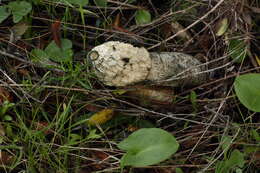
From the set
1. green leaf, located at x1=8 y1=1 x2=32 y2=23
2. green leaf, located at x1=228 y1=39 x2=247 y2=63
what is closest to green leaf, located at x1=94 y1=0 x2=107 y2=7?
green leaf, located at x1=8 y1=1 x2=32 y2=23

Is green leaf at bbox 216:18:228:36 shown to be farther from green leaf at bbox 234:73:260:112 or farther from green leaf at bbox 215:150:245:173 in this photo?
green leaf at bbox 215:150:245:173

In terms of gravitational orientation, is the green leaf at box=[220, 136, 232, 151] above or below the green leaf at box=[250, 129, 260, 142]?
below

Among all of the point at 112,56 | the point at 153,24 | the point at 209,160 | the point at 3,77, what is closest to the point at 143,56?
the point at 112,56

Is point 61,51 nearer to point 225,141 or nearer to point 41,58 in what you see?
point 41,58

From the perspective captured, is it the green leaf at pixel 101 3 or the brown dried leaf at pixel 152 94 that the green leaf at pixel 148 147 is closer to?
the brown dried leaf at pixel 152 94

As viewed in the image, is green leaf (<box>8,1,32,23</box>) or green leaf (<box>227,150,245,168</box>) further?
green leaf (<box>8,1,32,23</box>)

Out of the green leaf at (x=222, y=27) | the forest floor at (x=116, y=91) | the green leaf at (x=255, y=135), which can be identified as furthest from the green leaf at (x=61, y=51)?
the green leaf at (x=255, y=135)
